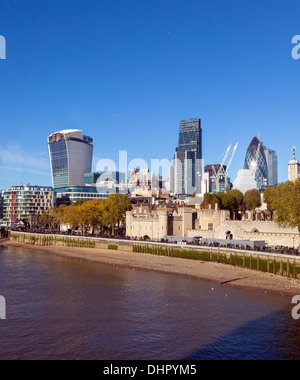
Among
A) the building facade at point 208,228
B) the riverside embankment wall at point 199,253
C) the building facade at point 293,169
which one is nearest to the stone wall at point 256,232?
the building facade at point 208,228

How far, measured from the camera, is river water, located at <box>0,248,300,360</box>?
2608 cm

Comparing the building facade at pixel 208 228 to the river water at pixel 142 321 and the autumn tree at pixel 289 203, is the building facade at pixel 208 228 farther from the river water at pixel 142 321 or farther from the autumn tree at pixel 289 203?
the river water at pixel 142 321

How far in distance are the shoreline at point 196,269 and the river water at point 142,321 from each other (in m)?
2.70

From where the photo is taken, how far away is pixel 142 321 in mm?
32219

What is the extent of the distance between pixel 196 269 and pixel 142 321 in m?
A: 26.5

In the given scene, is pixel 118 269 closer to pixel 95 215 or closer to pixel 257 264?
pixel 257 264

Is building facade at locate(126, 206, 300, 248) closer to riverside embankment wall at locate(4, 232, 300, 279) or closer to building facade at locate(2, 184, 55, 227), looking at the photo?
riverside embankment wall at locate(4, 232, 300, 279)

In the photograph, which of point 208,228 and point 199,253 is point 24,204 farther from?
point 199,253

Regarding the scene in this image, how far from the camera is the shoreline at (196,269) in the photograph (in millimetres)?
45500

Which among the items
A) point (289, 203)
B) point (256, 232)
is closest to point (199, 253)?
point (256, 232)

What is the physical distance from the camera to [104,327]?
30766mm

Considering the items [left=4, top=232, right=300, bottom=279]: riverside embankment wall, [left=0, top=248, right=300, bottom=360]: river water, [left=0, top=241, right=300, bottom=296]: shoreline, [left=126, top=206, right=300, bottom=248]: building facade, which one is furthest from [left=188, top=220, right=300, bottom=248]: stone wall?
[left=0, top=248, right=300, bottom=360]: river water

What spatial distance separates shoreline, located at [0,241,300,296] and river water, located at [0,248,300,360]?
2.70 meters
